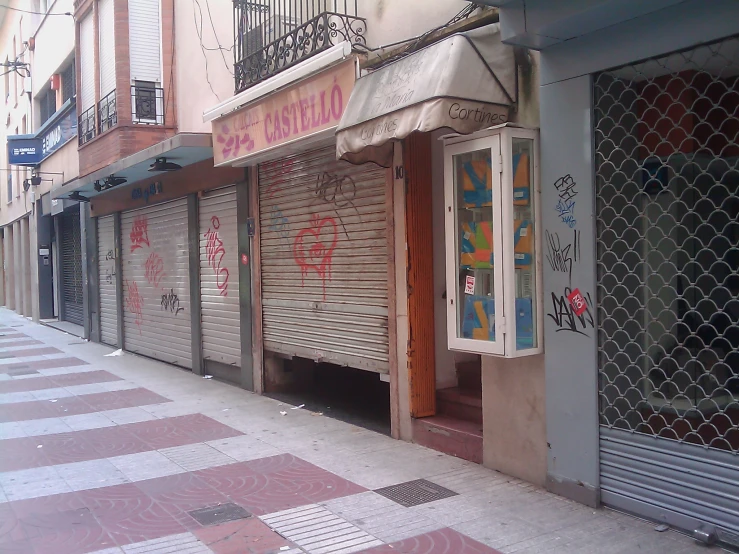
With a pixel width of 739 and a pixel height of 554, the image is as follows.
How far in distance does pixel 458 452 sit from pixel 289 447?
1.72 m

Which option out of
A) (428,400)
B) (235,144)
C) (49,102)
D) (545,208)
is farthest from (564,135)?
(49,102)

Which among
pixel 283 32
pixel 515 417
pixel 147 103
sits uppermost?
pixel 147 103

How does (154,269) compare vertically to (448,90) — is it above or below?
below

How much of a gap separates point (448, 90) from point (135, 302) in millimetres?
11105

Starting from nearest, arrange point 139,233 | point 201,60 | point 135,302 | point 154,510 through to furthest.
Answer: point 154,510
point 201,60
point 139,233
point 135,302

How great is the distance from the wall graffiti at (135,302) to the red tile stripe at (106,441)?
21.2 ft

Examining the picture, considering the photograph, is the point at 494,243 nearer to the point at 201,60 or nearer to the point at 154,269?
the point at 201,60

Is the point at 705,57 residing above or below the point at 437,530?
above

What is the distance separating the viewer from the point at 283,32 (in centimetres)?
899

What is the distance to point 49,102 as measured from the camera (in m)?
23.0

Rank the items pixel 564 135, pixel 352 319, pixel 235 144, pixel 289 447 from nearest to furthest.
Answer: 1. pixel 564 135
2. pixel 289 447
3. pixel 352 319
4. pixel 235 144

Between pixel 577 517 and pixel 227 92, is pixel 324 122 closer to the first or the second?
pixel 227 92

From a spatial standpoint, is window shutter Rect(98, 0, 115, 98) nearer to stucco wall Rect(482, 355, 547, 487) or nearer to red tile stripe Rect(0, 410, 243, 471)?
red tile stripe Rect(0, 410, 243, 471)

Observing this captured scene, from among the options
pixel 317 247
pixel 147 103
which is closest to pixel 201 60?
pixel 147 103
